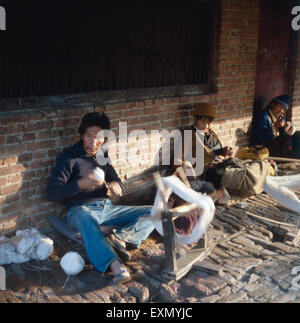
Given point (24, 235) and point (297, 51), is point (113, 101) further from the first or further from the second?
point (297, 51)

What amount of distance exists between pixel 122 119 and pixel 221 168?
58.6 inches

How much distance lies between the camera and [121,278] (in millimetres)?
3475

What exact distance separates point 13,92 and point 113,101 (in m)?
1.22

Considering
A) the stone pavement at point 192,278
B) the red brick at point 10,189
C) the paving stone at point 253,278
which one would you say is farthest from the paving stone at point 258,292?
the red brick at point 10,189

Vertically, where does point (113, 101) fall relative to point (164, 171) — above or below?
above

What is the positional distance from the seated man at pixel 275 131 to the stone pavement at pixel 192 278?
248 cm

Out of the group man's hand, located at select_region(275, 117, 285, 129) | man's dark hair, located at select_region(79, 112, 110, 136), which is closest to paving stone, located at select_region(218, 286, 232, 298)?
man's dark hair, located at select_region(79, 112, 110, 136)

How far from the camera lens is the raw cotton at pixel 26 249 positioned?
3.77 m

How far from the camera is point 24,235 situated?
3941 mm

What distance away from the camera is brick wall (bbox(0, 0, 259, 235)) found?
393 centimetres

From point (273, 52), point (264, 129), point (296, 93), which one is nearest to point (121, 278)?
point (264, 129)
